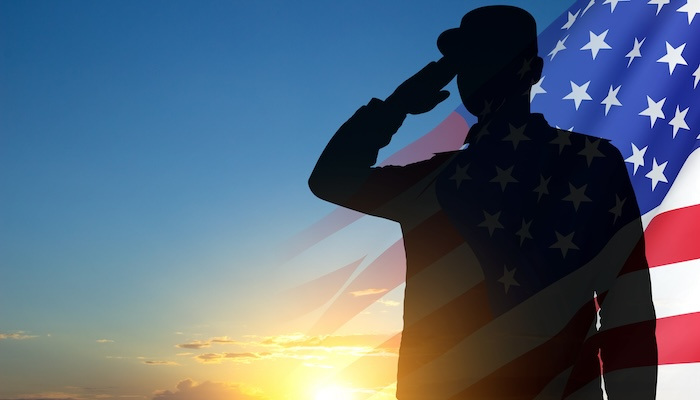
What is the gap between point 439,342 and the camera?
4.50 m

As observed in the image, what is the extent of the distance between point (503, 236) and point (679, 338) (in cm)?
152

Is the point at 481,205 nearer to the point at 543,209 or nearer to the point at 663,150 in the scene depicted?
the point at 543,209

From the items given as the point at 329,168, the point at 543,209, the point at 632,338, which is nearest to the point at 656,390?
the point at 632,338

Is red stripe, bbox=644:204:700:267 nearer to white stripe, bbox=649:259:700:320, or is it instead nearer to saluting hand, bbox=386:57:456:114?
white stripe, bbox=649:259:700:320

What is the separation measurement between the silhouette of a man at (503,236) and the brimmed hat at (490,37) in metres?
0.01

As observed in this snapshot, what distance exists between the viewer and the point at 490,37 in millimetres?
5199

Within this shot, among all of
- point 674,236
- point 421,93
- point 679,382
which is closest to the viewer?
point 421,93

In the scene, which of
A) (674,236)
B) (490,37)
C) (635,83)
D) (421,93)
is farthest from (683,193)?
(421,93)

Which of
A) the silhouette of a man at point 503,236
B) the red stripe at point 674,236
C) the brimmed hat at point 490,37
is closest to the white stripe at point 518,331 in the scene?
the silhouette of a man at point 503,236

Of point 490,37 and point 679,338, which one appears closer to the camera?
point 679,338

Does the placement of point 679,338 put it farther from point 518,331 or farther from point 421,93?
A: point 421,93

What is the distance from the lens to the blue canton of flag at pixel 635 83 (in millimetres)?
5297

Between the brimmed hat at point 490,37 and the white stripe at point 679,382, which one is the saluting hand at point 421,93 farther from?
the white stripe at point 679,382

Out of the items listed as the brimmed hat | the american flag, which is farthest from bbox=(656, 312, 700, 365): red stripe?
the brimmed hat
